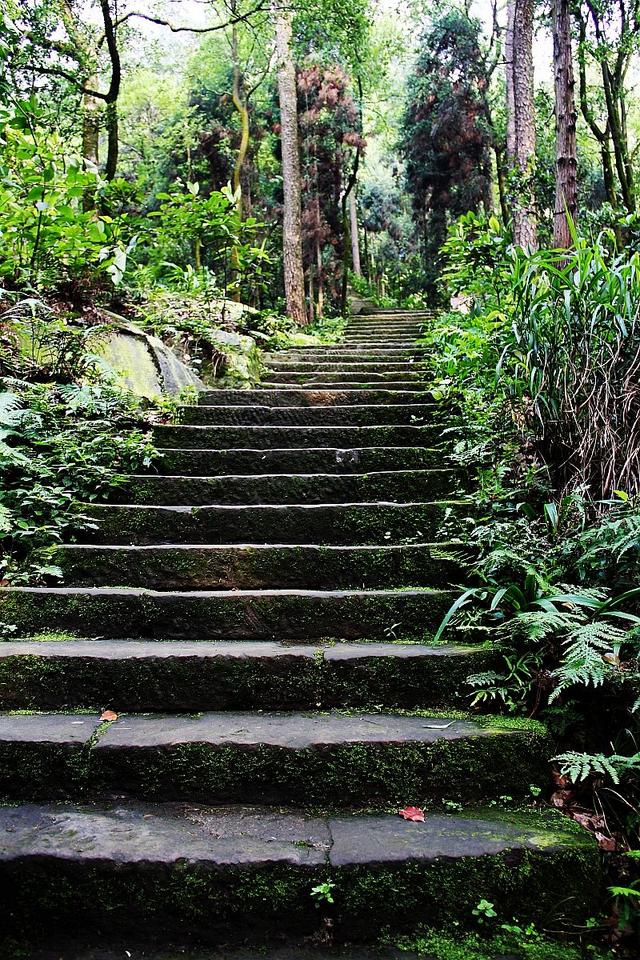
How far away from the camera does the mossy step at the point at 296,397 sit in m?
4.23

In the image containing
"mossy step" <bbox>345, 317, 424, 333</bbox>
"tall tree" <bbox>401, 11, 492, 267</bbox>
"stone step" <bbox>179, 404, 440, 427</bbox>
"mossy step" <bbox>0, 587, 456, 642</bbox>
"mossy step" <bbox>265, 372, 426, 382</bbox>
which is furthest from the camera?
"tall tree" <bbox>401, 11, 492, 267</bbox>

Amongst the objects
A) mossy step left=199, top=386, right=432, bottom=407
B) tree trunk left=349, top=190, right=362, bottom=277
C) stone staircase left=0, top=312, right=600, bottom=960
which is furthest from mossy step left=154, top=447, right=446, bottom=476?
tree trunk left=349, top=190, right=362, bottom=277

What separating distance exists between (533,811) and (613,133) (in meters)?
9.69

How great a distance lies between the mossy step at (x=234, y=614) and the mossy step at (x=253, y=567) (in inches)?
7.2

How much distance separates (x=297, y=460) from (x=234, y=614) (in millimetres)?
1215

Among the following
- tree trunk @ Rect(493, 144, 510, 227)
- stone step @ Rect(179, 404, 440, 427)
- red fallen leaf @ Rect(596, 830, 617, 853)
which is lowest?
→ red fallen leaf @ Rect(596, 830, 617, 853)

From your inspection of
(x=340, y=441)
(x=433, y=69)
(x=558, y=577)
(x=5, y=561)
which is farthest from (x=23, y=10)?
(x=433, y=69)

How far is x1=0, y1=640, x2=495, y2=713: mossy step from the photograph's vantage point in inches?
76.7

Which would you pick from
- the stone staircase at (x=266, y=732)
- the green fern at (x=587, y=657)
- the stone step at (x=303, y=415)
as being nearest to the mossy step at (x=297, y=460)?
the stone staircase at (x=266, y=732)

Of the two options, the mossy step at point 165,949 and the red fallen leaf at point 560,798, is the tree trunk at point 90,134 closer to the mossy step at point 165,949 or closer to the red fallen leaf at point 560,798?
the mossy step at point 165,949

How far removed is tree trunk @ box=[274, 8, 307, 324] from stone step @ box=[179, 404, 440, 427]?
20.8 ft

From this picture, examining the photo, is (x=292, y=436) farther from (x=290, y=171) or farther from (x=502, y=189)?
(x=502, y=189)

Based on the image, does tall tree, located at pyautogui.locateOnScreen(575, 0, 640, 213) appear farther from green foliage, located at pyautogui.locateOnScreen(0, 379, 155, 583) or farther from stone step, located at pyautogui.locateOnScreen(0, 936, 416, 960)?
stone step, located at pyautogui.locateOnScreen(0, 936, 416, 960)

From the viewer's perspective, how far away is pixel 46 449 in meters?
3.03
